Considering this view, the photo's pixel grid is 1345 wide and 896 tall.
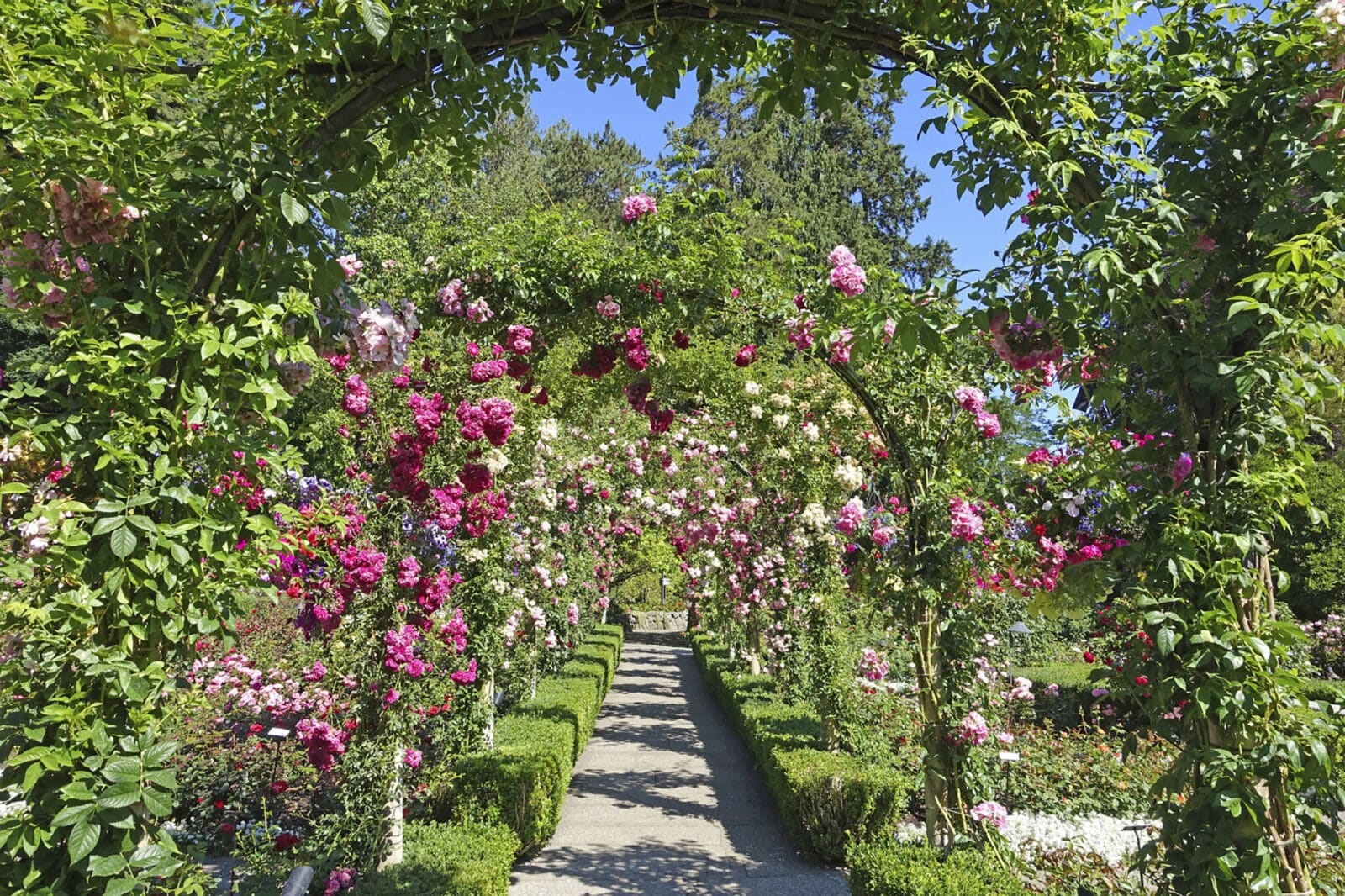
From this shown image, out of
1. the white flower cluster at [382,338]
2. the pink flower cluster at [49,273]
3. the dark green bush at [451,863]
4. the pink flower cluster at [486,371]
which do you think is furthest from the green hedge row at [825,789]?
the pink flower cluster at [49,273]

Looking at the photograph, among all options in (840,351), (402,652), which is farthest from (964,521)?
(402,652)

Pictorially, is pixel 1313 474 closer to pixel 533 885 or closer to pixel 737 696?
pixel 737 696

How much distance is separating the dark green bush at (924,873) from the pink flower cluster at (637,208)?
3.51 m

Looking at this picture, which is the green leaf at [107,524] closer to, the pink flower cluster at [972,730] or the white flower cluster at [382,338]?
the white flower cluster at [382,338]

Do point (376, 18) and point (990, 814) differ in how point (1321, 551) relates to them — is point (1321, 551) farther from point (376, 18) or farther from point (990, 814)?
point (376, 18)

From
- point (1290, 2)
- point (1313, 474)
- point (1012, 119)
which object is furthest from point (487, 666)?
point (1313, 474)

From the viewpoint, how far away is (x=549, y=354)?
5855 millimetres

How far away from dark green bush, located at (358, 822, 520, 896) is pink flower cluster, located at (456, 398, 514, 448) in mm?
1977

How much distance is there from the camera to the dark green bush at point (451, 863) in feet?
11.5

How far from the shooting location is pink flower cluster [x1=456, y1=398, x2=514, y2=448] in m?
4.10

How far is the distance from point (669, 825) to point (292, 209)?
18.4 feet

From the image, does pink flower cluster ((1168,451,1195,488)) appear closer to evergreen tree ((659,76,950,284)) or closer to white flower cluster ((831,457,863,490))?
white flower cluster ((831,457,863,490))

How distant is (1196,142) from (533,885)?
191 inches

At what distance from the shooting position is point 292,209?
5.33ft
